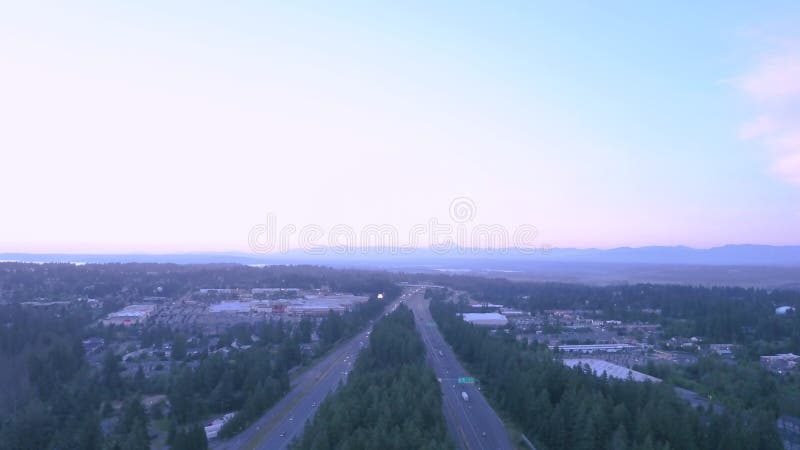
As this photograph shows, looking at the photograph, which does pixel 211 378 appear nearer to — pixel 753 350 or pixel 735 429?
pixel 735 429

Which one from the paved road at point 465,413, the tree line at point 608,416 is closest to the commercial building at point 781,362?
the tree line at point 608,416

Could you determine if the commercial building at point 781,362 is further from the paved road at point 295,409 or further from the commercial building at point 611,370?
the paved road at point 295,409

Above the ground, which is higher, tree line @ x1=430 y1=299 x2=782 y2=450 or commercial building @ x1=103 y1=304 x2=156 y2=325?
tree line @ x1=430 y1=299 x2=782 y2=450

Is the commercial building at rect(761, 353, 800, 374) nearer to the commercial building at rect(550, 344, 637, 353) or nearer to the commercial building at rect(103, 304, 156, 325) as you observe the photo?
the commercial building at rect(550, 344, 637, 353)

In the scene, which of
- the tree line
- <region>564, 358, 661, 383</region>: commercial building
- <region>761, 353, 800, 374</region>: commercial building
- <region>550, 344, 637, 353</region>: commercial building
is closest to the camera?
the tree line

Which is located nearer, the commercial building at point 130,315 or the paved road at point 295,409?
the paved road at point 295,409

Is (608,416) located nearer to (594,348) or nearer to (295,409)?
(295,409)

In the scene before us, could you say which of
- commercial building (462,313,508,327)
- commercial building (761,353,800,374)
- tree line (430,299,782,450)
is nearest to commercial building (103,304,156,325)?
commercial building (462,313,508,327)

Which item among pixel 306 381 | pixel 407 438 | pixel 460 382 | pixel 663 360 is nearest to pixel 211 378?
pixel 306 381

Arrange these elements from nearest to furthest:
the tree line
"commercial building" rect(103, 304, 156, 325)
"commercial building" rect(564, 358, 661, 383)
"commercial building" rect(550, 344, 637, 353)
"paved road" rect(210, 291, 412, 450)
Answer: the tree line, "paved road" rect(210, 291, 412, 450), "commercial building" rect(564, 358, 661, 383), "commercial building" rect(550, 344, 637, 353), "commercial building" rect(103, 304, 156, 325)
